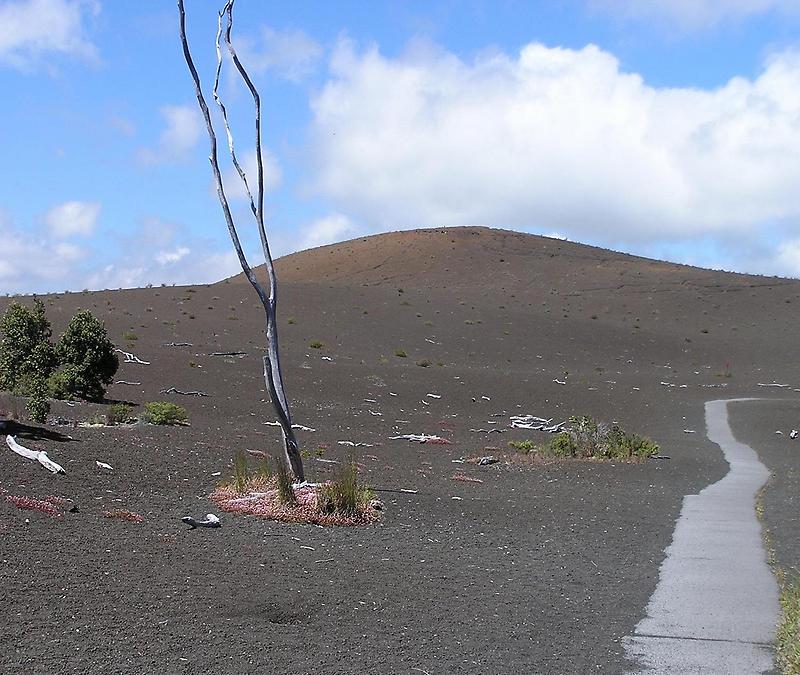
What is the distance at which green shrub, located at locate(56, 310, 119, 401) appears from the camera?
81.1 ft

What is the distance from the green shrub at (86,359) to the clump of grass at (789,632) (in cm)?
1946

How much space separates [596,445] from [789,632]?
15.2 meters

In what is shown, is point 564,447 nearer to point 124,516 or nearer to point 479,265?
point 124,516

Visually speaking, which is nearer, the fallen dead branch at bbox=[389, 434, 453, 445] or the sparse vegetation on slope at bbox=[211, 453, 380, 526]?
the sparse vegetation on slope at bbox=[211, 453, 380, 526]

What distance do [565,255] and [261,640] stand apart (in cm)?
9419

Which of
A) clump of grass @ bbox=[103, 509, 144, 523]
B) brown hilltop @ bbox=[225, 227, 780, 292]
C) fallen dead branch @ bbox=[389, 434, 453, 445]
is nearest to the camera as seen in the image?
clump of grass @ bbox=[103, 509, 144, 523]

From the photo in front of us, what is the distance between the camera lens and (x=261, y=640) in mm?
6730

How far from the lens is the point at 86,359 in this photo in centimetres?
2534

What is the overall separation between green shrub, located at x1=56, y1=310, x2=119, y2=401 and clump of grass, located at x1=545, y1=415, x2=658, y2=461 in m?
11.7

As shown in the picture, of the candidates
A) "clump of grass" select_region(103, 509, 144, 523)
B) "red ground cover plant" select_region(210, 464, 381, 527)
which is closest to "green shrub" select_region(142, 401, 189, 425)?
"red ground cover plant" select_region(210, 464, 381, 527)

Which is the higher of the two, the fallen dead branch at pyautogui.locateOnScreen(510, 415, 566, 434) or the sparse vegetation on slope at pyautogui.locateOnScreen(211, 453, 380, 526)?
the fallen dead branch at pyautogui.locateOnScreen(510, 415, 566, 434)

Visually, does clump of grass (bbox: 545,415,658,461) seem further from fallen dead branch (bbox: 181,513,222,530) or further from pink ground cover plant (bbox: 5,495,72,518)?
pink ground cover plant (bbox: 5,495,72,518)

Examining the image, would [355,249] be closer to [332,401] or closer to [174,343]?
[174,343]

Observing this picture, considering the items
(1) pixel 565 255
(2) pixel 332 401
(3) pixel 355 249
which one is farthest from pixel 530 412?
(3) pixel 355 249
